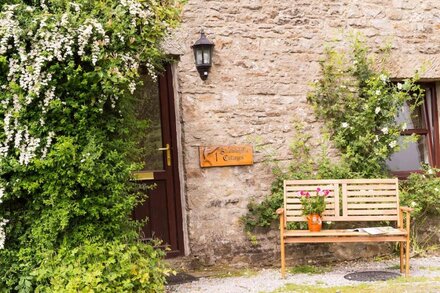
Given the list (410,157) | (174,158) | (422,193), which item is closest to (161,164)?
(174,158)

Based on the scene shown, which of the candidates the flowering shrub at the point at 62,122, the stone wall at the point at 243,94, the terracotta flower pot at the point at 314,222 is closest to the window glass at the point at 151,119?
the stone wall at the point at 243,94

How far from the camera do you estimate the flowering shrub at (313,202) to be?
5867mm

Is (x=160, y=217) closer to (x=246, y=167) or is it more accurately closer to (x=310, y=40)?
(x=246, y=167)

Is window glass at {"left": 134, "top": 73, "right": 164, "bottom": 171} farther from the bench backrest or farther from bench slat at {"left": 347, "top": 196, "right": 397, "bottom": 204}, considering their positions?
bench slat at {"left": 347, "top": 196, "right": 397, "bottom": 204}

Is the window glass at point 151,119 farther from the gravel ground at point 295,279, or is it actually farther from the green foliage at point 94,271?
the green foliage at point 94,271

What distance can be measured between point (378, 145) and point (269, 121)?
1.40 m

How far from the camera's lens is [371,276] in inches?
224

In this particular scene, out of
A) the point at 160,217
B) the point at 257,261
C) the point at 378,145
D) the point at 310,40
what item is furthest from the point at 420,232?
the point at 160,217

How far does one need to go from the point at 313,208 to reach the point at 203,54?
6.86ft

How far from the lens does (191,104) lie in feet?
20.6

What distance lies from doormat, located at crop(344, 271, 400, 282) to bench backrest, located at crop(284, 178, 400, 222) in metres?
0.57

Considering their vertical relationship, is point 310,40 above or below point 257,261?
above

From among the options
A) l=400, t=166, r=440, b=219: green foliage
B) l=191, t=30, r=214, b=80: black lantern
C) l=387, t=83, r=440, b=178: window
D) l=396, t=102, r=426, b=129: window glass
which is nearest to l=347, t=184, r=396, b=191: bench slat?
l=400, t=166, r=440, b=219: green foliage

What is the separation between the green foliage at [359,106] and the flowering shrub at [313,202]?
0.94m
